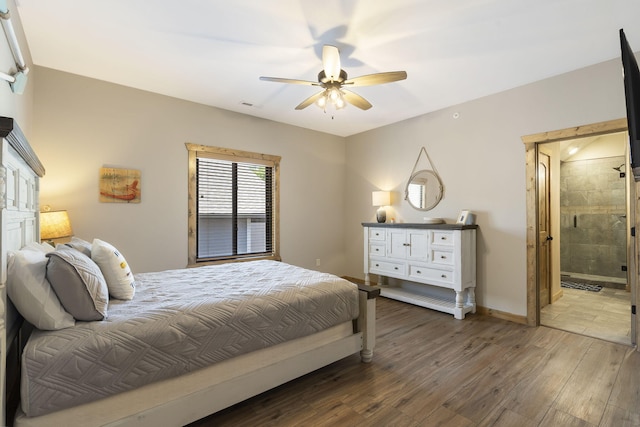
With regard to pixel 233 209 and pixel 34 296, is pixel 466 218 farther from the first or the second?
pixel 34 296

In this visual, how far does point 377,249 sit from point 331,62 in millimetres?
2883

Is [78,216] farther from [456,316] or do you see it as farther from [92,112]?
[456,316]

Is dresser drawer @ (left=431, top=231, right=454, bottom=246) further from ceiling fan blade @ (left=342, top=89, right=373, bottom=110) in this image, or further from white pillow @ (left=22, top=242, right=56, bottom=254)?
white pillow @ (left=22, top=242, right=56, bottom=254)

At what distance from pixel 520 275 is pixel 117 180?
480 centimetres

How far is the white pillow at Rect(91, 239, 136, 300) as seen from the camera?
1.95 m

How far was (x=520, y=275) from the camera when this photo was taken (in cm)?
350

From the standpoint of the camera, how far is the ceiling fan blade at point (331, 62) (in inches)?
92.0

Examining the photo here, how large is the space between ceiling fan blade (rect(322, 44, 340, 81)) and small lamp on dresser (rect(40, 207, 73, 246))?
2826 millimetres

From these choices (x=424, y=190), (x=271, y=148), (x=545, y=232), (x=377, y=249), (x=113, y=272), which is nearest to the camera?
(x=113, y=272)

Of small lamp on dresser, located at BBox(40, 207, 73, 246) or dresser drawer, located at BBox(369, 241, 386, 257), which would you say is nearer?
small lamp on dresser, located at BBox(40, 207, 73, 246)

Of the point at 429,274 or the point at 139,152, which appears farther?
the point at 429,274

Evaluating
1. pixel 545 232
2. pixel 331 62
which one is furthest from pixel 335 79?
pixel 545 232

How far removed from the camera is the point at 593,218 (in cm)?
572

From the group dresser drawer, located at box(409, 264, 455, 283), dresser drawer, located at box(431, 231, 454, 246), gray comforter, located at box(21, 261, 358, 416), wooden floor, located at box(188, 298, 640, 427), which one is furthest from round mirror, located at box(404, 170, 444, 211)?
gray comforter, located at box(21, 261, 358, 416)
